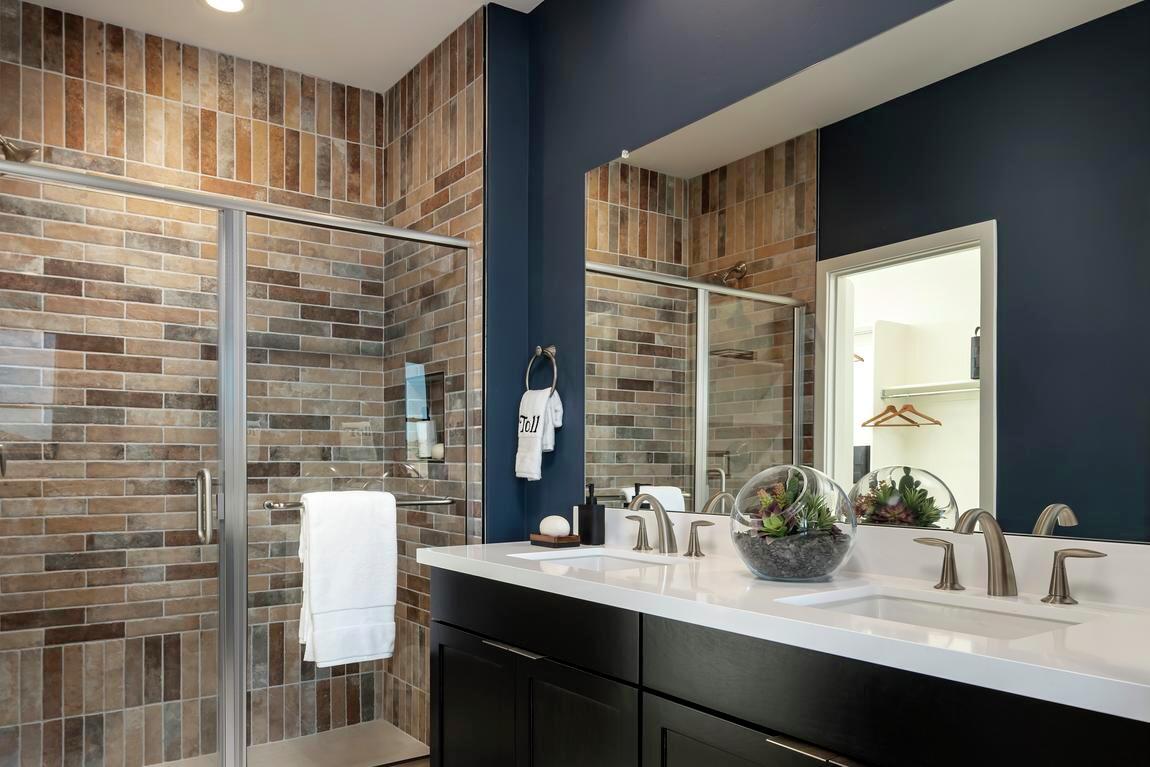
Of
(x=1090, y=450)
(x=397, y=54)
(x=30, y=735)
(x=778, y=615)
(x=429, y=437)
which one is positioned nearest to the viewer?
(x=778, y=615)

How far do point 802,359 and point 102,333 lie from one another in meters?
1.82

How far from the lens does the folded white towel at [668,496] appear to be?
234 cm

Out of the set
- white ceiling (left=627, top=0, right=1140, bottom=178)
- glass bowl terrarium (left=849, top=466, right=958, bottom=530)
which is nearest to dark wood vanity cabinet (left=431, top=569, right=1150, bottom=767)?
glass bowl terrarium (left=849, top=466, right=958, bottom=530)

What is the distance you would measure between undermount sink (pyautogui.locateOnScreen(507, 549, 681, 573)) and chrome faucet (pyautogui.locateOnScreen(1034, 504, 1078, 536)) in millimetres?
883

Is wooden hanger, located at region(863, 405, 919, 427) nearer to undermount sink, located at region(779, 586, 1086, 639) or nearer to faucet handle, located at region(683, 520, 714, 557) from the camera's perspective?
undermount sink, located at region(779, 586, 1086, 639)

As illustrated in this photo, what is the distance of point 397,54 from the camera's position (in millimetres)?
3340

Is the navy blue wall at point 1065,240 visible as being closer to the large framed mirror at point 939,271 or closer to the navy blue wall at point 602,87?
the large framed mirror at point 939,271

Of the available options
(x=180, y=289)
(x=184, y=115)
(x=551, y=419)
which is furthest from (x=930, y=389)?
(x=184, y=115)

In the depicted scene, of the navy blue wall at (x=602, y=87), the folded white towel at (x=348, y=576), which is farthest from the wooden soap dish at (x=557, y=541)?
the folded white towel at (x=348, y=576)

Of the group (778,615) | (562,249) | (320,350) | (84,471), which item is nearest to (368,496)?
(320,350)

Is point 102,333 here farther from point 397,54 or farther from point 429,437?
point 397,54

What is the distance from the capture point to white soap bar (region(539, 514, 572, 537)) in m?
2.52

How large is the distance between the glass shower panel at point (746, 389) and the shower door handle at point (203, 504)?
1388 mm

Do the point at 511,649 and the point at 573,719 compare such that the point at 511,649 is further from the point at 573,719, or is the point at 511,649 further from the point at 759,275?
the point at 759,275
